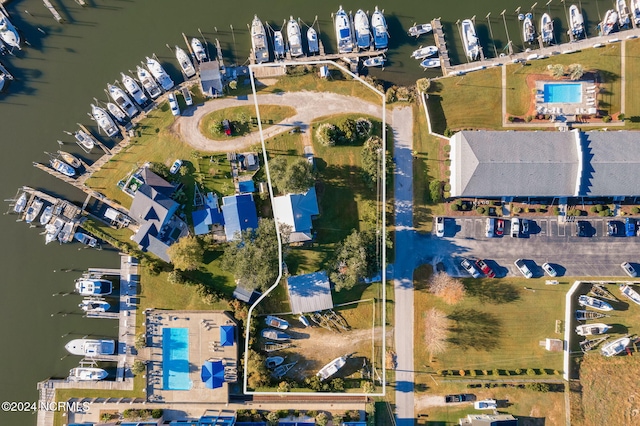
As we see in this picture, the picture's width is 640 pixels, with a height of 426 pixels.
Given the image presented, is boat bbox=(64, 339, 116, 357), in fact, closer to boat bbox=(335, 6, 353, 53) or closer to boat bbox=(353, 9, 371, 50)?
boat bbox=(335, 6, 353, 53)

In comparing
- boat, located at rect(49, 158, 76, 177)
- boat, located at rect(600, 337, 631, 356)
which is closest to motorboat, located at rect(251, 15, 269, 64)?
boat, located at rect(49, 158, 76, 177)

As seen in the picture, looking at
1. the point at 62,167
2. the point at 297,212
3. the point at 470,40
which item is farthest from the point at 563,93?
the point at 62,167

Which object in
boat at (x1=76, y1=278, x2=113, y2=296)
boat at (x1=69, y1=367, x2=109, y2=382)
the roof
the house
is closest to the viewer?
the house

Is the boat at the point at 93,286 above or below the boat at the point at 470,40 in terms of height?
below

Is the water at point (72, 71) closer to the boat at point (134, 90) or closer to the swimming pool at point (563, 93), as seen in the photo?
the boat at point (134, 90)

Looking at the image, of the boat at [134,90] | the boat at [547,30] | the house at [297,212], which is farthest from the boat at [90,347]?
the boat at [547,30]

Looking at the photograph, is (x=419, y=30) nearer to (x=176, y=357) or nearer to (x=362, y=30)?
(x=362, y=30)

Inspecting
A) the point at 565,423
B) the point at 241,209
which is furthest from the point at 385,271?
the point at 565,423
